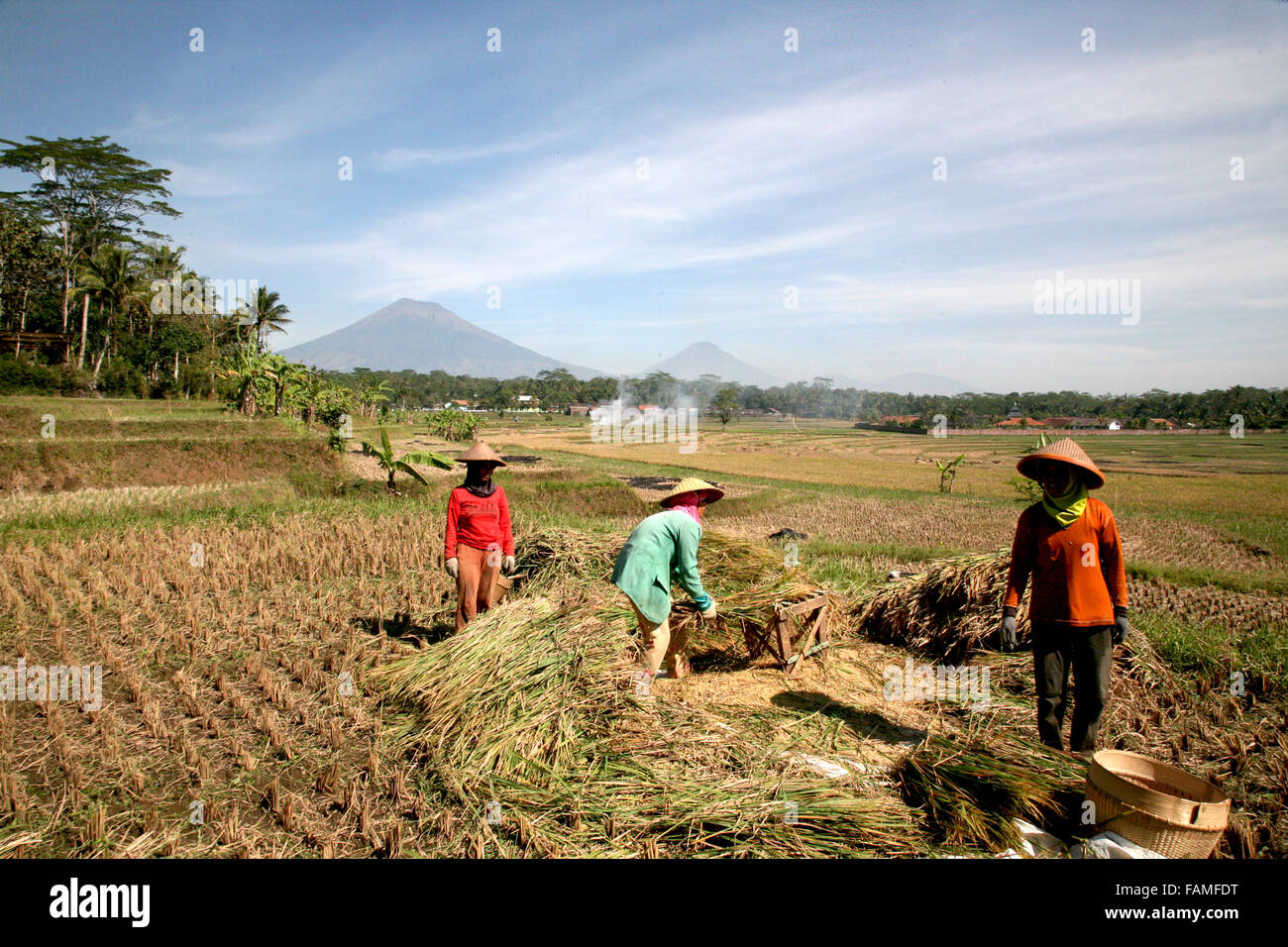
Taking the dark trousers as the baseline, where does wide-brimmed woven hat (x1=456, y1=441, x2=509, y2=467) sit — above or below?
above

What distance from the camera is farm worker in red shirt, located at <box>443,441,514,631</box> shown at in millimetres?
4398

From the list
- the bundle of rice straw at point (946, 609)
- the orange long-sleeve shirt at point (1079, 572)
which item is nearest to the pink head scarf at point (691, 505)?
the orange long-sleeve shirt at point (1079, 572)

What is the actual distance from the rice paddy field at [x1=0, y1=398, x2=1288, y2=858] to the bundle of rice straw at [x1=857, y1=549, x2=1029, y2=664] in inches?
0.7

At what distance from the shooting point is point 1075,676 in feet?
10.00

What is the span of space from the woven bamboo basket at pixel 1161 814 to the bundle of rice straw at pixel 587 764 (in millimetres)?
690

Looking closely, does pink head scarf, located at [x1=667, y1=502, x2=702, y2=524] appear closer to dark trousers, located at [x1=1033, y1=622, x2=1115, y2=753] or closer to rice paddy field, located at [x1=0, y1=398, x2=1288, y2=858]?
rice paddy field, located at [x1=0, y1=398, x2=1288, y2=858]

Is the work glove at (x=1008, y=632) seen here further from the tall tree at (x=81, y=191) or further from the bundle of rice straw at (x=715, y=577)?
the tall tree at (x=81, y=191)

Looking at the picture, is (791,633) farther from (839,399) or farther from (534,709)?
(839,399)

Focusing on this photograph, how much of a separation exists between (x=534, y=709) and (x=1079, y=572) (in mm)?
2542

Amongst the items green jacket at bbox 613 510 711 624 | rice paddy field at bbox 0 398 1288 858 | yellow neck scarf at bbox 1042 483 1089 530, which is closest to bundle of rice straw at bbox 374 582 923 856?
rice paddy field at bbox 0 398 1288 858

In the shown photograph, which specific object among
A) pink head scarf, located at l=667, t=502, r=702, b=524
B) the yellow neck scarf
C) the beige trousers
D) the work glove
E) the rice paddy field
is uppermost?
the yellow neck scarf

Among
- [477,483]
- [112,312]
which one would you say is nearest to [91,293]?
[112,312]
